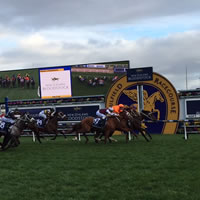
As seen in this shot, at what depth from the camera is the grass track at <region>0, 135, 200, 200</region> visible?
5.42 m

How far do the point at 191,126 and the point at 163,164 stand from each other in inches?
493

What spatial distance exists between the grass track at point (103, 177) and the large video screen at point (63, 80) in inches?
707

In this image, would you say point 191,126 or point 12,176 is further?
point 191,126

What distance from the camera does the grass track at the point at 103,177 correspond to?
5.42 metres

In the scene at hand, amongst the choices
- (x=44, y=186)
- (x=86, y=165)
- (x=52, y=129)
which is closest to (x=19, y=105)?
(x=52, y=129)

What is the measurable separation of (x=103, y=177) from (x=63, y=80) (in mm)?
21268

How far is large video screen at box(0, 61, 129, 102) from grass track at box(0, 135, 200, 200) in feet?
58.9

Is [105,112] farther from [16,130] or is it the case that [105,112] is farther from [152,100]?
[152,100]

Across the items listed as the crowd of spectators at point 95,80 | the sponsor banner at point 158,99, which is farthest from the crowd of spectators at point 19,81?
the sponsor banner at point 158,99

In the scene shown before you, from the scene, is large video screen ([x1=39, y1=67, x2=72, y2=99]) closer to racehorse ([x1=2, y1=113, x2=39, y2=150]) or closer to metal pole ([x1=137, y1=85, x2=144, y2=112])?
metal pole ([x1=137, y1=85, x2=144, y2=112])

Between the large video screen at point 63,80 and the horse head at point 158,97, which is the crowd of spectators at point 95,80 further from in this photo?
the horse head at point 158,97

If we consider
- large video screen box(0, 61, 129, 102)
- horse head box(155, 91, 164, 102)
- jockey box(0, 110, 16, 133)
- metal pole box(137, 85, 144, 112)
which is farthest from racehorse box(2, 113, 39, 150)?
large video screen box(0, 61, 129, 102)

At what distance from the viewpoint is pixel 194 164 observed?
796cm

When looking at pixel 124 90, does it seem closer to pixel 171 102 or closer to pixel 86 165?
pixel 171 102
